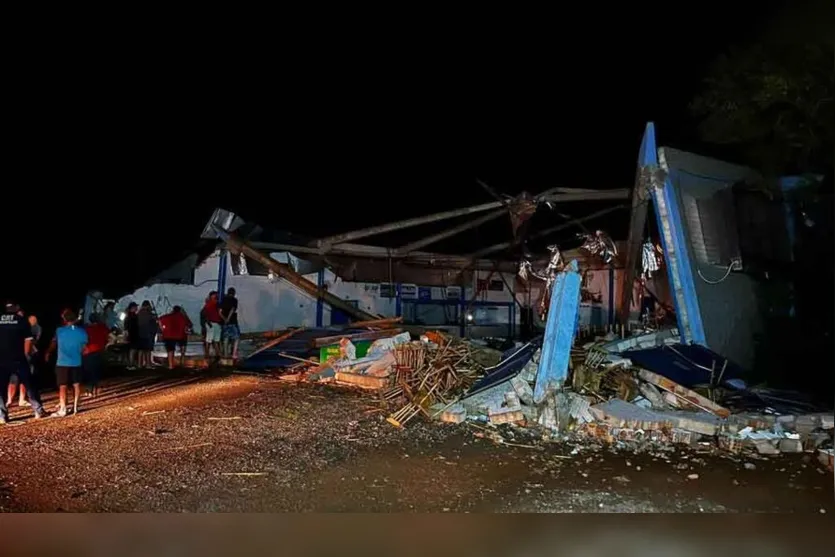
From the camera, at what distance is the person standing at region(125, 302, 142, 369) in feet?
44.2

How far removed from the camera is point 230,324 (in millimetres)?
14711

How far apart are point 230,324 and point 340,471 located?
30.5 ft

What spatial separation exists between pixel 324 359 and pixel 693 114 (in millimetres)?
8188

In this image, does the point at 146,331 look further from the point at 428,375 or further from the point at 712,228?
the point at 712,228

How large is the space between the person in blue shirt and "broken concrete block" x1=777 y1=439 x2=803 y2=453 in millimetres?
9360

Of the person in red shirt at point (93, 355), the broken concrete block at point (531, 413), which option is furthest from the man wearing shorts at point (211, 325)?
the broken concrete block at point (531, 413)

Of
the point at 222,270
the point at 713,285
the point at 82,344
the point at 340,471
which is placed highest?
the point at 222,270

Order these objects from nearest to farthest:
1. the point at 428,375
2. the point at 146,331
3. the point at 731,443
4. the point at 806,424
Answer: the point at 731,443
the point at 806,424
the point at 428,375
the point at 146,331

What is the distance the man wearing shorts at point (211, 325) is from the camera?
574 inches

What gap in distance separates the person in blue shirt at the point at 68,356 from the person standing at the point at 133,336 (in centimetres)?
473

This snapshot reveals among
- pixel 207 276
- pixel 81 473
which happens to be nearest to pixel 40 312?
pixel 207 276

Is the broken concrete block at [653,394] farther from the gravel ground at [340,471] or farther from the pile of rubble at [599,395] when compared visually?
the gravel ground at [340,471]

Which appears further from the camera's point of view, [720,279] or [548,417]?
[720,279]

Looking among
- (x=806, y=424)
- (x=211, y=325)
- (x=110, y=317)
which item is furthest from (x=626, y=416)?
(x=110, y=317)
